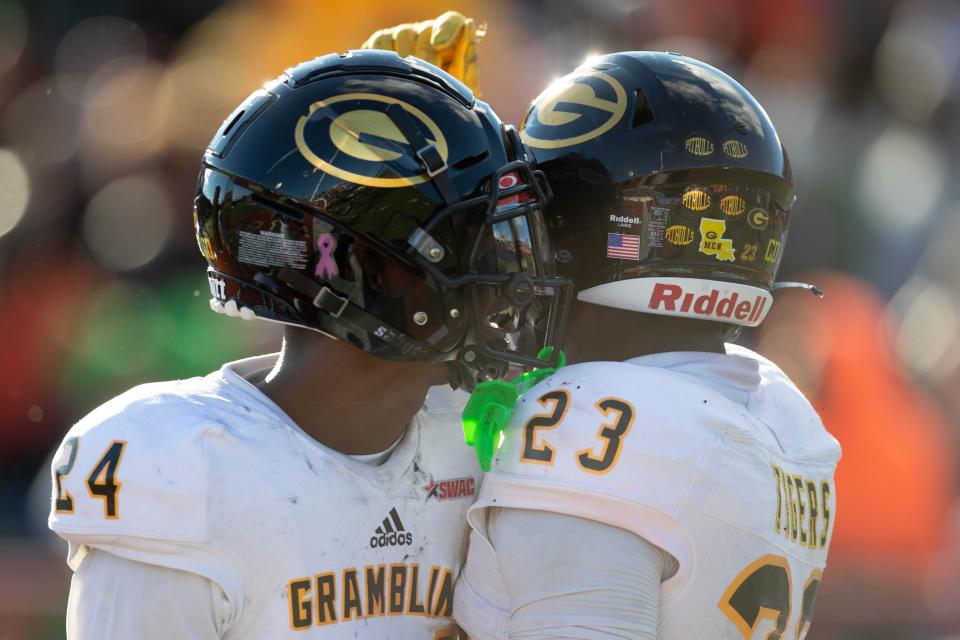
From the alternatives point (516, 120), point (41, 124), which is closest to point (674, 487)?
point (516, 120)

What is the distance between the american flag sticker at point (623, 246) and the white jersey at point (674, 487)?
27 cm

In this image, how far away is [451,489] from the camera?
2279mm

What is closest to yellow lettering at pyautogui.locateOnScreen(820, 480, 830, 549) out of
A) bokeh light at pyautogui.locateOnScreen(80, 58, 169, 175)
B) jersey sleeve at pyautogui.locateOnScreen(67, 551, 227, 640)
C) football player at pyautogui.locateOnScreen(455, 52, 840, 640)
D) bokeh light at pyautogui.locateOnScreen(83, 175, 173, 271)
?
football player at pyautogui.locateOnScreen(455, 52, 840, 640)

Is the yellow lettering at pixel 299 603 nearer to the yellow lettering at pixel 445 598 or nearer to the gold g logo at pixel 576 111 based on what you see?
the yellow lettering at pixel 445 598

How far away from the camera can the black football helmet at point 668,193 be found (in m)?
2.36

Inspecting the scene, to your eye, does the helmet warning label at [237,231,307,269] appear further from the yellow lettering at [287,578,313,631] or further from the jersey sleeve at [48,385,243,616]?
the yellow lettering at [287,578,313,631]

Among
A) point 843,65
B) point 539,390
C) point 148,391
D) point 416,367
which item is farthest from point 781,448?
point 843,65

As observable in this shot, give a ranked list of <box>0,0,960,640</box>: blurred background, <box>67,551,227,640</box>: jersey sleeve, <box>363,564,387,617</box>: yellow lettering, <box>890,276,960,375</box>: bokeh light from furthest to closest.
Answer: <box>890,276,960,375</box>: bokeh light < <box>0,0,960,640</box>: blurred background < <box>363,564,387,617</box>: yellow lettering < <box>67,551,227,640</box>: jersey sleeve

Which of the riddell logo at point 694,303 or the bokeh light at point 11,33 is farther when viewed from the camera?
the bokeh light at point 11,33

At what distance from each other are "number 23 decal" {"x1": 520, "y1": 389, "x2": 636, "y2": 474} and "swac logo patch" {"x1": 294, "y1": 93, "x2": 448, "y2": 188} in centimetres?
52

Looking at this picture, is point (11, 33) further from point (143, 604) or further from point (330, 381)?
point (143, 604)

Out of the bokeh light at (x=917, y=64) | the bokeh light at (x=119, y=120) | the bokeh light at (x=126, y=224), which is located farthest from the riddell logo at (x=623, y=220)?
the bokeh light at (x=917, y=64)

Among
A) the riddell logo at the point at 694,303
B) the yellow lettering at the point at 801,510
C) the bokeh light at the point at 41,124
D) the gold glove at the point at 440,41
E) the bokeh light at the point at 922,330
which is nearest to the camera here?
the yellow lettering at the point at 801,510

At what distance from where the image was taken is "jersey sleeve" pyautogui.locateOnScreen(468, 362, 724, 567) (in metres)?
1.99
